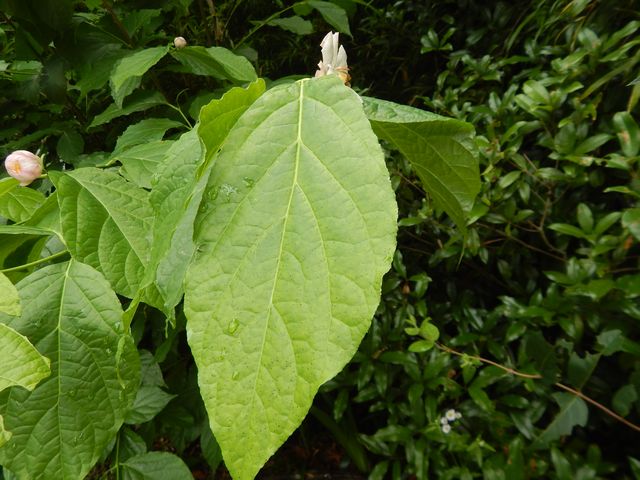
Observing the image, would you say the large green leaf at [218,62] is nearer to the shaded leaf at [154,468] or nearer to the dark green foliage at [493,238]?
the dark green foliage at [493,238]

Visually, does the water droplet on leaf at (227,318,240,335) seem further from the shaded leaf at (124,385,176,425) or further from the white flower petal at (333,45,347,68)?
the shaded leaf at (124,385,176,425)

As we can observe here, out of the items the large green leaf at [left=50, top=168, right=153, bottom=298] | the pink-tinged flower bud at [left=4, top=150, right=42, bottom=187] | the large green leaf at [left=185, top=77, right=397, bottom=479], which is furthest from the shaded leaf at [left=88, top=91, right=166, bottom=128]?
the large green leaf at [left=185, top=77, right=397, bottom=479]

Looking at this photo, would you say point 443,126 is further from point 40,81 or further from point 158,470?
point 40,81

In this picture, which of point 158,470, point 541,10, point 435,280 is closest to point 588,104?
point 541,10

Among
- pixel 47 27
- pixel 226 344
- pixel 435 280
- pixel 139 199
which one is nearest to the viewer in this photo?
pixel 226 344

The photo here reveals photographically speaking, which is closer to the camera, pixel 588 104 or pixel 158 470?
pixel 158 470

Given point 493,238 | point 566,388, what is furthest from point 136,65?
point 566,388

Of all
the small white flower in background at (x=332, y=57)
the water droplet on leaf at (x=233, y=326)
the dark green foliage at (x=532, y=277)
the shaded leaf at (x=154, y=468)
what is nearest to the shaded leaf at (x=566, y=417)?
the dark green foliage at (x=532, y=277)
